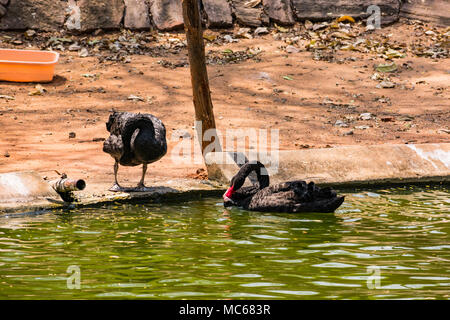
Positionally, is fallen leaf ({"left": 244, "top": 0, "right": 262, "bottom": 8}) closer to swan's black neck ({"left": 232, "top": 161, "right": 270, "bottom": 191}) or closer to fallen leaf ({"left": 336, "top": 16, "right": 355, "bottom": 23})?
fallen leaf ({"left": 336, "top": 16, "right": 355, "bottom": 23})

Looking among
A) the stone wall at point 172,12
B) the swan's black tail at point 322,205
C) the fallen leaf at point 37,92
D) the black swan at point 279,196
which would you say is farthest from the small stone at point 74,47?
the swan's black tail at point 322,205

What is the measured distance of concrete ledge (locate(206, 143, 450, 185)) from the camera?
9.55 meters

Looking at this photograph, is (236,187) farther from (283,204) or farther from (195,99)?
(195,99)

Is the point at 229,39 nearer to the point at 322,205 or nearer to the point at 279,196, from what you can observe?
the point at 279,196

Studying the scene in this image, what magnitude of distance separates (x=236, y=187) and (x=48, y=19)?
13.6 m

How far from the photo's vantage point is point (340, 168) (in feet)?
31.9

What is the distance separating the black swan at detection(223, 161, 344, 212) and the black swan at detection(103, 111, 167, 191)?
1068 millimetres

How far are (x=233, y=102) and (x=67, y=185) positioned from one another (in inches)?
326

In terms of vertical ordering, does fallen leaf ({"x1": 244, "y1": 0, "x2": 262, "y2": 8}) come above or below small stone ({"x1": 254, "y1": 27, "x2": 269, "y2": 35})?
above

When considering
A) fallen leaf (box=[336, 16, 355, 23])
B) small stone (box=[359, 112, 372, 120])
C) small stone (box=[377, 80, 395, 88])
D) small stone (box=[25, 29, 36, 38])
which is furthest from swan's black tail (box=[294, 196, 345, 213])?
fallen leaf (box=[336, 16, 355, 23])

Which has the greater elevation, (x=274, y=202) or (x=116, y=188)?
(x=116, y=188)

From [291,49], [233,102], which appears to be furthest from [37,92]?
[291,49]

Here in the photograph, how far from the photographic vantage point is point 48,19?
20.2 meters

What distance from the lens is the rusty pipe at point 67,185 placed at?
7986 mm
